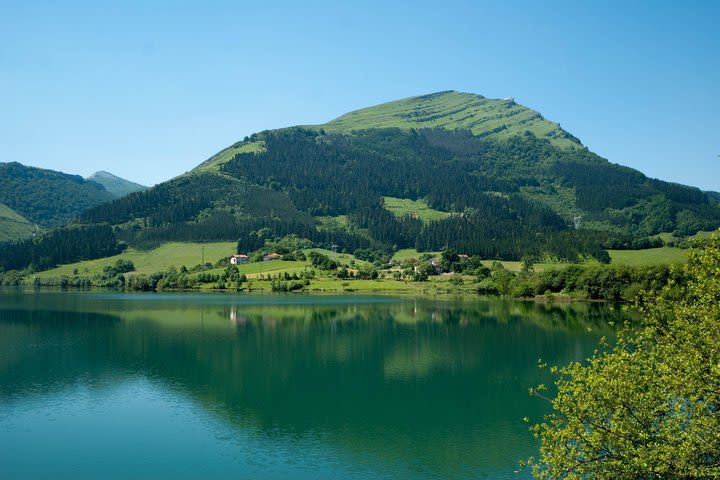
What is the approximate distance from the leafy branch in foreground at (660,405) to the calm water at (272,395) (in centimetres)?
1126

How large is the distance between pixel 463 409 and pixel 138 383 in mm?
27536

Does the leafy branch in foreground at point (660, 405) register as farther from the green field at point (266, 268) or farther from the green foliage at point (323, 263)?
the green foliage at point (323, 263)

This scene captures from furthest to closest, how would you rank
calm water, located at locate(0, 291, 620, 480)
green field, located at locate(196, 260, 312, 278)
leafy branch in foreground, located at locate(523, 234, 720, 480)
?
1. green field, located at locate(196, 260, 312, 278)
2. calm water, located at locate(0, 291, 620, 480)
3. leafy branch in foreground, located at locate(523, 234, 720, 480)

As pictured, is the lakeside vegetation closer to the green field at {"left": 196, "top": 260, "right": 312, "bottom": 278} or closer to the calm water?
the green field at {"left": 196, "top": 260, "right": 312, "bottom": 278}

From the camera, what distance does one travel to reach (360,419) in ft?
131

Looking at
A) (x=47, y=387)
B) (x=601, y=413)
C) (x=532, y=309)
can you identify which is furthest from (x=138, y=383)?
(x=532, y=309)

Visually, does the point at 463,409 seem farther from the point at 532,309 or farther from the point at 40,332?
the point at 532,309

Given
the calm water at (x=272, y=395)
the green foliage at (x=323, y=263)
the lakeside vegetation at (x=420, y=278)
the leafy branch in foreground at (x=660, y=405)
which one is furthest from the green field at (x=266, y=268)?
the leafy branch in foreground at (x=660, y=405)

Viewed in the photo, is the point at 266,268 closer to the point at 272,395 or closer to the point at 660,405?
the point at 272,395

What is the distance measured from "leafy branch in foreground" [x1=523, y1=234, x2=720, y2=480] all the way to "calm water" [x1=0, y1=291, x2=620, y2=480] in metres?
11.3

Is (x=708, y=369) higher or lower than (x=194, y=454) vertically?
higher

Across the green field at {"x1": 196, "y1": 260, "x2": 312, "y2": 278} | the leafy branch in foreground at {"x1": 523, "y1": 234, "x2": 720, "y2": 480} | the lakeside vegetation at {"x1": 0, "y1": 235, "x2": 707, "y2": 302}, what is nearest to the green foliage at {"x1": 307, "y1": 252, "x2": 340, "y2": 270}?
the lakeside vegetation at {"x1": 0, "y1": 235, "x2": 707, "y2": 302}

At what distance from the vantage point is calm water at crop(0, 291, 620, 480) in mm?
31688

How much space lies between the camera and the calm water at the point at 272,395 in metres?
31.7
